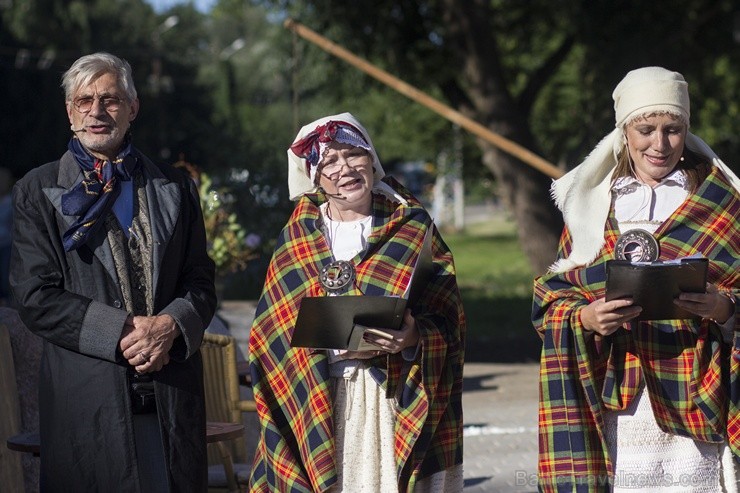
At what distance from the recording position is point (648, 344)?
448 centimetres

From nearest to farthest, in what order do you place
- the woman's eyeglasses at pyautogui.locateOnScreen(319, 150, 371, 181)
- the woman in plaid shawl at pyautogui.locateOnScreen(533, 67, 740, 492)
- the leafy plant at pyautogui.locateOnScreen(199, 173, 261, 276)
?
the woman in plaid shawl at pyautogui.locateOnScreen(533, 67, 740, 492)
the woman's eyeglasses at pyautogui.locateOnScreen(319, 150, 371, 181)
the leafy plant at pyautogui.locateOnScreen(199, 173, 261, 276)

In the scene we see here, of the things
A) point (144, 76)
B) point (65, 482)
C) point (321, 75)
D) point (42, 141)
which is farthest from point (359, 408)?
point (144, 76)

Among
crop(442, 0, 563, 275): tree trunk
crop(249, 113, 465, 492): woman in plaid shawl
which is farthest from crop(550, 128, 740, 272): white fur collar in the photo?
crop(442, 0, 563, 275): tree trunk

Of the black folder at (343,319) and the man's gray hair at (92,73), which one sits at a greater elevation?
the man's gray hair at (92,73)

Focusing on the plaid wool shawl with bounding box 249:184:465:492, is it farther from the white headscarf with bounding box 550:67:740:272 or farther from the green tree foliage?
the green tree foliage

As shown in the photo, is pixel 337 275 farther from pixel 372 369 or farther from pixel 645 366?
pixel 645 366

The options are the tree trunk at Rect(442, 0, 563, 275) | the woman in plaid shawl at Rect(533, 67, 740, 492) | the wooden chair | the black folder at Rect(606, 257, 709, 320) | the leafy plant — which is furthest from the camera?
the tree trunk at Rect(442, 0, 563, 275)

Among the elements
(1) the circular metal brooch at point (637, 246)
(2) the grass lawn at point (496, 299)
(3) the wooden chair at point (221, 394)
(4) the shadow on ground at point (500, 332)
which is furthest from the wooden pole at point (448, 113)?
(1) the circular metal brooch at point (637, 246)

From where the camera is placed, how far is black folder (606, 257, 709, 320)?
161 inches

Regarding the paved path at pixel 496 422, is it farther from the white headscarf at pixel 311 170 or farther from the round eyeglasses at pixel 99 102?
the round eyeglasses at pixel 99 102

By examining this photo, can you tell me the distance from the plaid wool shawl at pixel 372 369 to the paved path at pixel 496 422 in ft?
8.77

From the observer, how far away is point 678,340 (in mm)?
4453

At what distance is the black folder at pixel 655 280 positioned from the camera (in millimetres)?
4094

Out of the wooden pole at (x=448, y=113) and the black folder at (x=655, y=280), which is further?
the wooden pole at (x=448, y=113)
